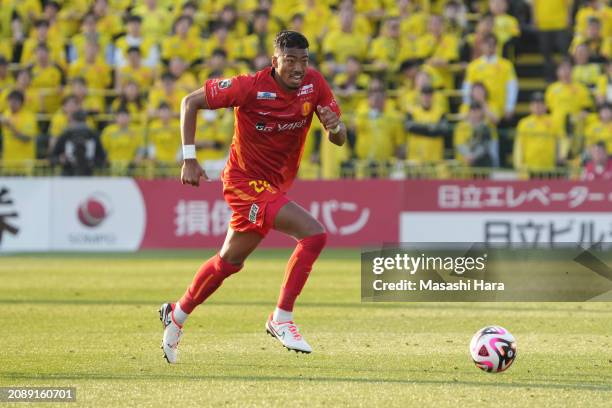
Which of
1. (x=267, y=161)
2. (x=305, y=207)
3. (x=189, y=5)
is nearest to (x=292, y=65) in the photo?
(x=267, y=161)

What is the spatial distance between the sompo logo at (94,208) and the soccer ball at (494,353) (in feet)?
43.3

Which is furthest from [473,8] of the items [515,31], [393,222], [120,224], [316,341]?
[316,341]

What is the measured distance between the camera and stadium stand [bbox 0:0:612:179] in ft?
68.0

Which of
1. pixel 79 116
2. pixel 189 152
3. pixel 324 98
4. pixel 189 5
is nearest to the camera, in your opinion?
pixel 189 152

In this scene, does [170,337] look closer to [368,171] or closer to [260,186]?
[260,186]

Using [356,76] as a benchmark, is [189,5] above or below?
above

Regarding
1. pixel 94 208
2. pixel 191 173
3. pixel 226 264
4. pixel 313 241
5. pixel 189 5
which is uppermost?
pixel 189 5

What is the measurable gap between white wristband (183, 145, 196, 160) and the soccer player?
1 cm

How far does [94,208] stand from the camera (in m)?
20.9

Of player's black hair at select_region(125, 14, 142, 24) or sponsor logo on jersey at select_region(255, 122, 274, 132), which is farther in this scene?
player's black hair at select_region(125, 14, 142, 24)

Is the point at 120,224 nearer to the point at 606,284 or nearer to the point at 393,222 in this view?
the point at 393,222

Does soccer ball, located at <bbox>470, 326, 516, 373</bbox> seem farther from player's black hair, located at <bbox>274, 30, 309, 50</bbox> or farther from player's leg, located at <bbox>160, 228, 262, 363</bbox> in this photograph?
player's black hair, located at <bbox>274, 30, 309, 50</bbox>

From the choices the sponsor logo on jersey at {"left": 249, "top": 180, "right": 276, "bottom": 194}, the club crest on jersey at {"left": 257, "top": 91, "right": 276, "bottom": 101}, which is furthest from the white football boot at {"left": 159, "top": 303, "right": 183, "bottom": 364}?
the club crest on jersey at {"left": 257, "top": 91, "right": 276, "bottom": 101}

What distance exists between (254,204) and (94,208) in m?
12.1
